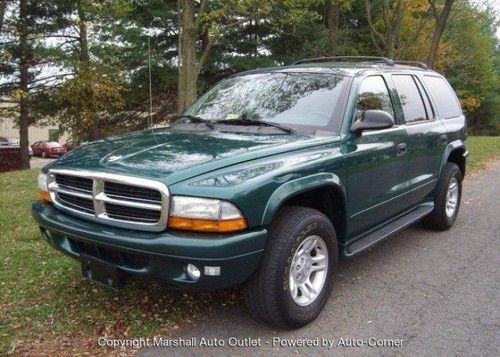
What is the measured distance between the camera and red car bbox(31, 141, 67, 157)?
117 ft

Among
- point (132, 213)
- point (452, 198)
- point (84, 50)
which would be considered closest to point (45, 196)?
point (132, 213)

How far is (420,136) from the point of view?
15.7 ft

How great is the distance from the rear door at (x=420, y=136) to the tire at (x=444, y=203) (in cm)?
25

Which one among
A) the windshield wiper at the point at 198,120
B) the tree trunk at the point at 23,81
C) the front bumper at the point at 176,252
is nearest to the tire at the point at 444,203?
the windshield wiper at the point at 198,120

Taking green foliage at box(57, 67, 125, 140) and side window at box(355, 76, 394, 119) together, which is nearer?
side window at box(355, 76, 394, 119)

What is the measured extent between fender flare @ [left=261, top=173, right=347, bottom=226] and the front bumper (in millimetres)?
123

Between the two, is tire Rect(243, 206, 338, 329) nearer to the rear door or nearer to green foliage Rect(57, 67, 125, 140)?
the rear door

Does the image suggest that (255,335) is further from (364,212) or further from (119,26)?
(119,26)

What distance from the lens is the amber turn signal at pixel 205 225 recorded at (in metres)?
2.81

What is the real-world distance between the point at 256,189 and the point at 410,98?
2704 millimetres

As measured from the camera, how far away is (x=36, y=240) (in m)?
5.18

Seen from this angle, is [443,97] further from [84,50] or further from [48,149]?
[48,149]

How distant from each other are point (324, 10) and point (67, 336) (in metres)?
20.4

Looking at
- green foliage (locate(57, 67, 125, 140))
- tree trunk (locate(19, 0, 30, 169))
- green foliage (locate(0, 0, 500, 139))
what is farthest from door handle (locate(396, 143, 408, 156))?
tree trunk (locate(19, 0, 30, 169))
